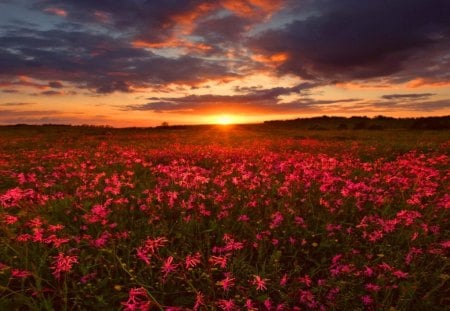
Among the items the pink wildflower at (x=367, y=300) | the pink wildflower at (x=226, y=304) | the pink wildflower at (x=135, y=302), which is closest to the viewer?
the pink wildflower at (x=135, y=302)

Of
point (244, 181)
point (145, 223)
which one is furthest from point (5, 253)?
point (244, 181)

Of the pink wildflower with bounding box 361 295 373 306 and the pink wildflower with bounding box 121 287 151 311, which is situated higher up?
the pink wildflower with bounding box 121 287 151 311

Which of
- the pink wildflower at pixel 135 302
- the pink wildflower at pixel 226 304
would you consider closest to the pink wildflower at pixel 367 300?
the pink wildflower at pixel 226 304

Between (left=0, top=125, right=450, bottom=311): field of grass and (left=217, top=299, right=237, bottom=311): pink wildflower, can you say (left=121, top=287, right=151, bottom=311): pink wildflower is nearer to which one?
(left=0, top=125, right=450, bottom=311): field of grass

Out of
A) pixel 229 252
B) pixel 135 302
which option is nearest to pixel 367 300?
pixel 229 252

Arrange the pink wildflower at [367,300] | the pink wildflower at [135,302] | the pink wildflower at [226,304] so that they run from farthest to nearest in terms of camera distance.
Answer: the pink wildflower at [367,300] < the pink wildflower at [226,304] < the pink wildflower at [135,302]

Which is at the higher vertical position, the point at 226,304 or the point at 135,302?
the point at 135,302

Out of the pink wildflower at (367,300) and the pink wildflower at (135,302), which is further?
the pink wildflower at (367,300)

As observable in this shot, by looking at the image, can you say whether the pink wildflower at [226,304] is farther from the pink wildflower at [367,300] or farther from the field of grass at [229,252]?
the pink wildflower at [367,300]

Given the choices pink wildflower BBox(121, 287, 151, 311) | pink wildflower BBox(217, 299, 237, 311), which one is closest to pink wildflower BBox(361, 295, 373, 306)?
pink wildflower BBox(217, 299, 237, 311)

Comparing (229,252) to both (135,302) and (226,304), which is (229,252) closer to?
(226,304)

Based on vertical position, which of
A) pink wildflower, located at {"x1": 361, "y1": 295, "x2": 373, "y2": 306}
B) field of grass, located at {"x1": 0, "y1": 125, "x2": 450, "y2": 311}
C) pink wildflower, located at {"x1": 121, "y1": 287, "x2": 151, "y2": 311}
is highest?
pink wildflower, located at {"x1": 121, "y1": 287, "x2": 151, "y2": 311}

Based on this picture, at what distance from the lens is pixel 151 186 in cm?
838

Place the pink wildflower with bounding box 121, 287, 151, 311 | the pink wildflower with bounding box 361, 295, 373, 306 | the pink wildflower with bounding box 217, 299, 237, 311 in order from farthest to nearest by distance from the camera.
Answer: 1. the pink wildflower with bounding box 361, 295, 373, 306
2. the pink wildflower with bounding box 217, 299, 237, 311
3. the pink wildflower with bounding box 121, 287, 151, 311
